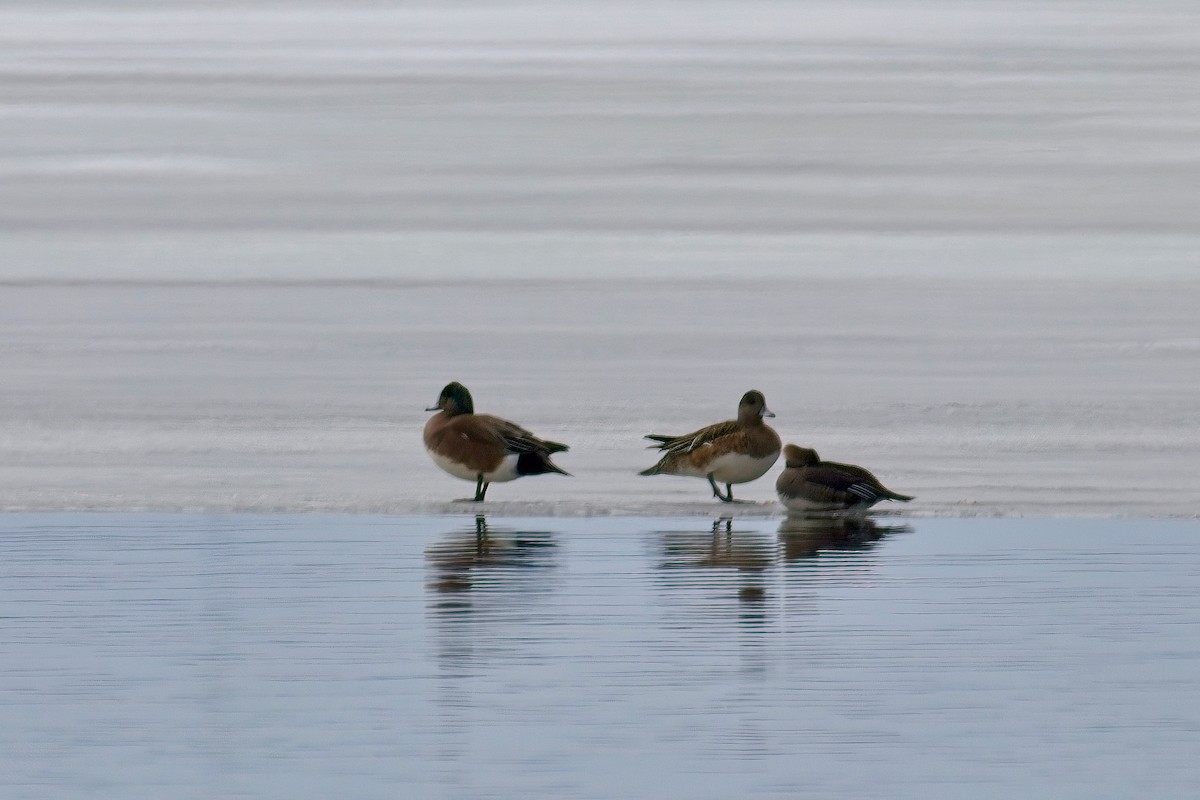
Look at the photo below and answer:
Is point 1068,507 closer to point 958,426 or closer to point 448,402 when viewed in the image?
point 958,426

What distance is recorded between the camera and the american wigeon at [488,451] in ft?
28.5

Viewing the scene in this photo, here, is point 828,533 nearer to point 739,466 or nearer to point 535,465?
point 739,466

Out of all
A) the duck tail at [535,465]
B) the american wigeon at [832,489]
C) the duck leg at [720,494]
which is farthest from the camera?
the duck tail at [535,465]

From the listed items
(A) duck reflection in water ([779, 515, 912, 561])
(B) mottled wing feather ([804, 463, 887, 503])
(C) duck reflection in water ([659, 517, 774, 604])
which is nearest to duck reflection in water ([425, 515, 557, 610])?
(C) duck reflection in water ([659, 517, 774, 604])

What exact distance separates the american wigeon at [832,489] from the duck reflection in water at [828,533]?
62mm

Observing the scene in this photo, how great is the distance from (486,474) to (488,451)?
0.41 ft

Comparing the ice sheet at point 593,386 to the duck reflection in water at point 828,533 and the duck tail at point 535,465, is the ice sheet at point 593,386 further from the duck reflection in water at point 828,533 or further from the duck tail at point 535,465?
the duck reflection in water at point 828,533

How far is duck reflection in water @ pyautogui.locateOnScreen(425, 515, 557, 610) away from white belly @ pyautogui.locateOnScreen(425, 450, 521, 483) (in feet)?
2.59

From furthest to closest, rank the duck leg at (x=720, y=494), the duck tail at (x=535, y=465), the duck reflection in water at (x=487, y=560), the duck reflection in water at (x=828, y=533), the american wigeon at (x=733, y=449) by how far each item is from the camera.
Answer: the duck tail at (x=535, y=465) < the duck leg at (x=720, y=494) < the american wigeon at (x=733, y=449) < the duck reflection in water at (x=828, y=533) < the duck reflection in water at (x=487, y=560)

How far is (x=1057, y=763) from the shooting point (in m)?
4.32

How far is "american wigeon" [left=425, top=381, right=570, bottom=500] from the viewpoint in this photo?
8688 millimetres

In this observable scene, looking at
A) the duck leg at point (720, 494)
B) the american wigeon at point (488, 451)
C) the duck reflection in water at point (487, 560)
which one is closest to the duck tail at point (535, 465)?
the american wigeon at point (488, 451)

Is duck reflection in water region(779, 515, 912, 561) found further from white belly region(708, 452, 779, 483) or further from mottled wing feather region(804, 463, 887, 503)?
white belly region(708, 452, 779, 483)

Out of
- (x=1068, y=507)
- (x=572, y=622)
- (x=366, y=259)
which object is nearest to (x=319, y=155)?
(x=366, y=259)
